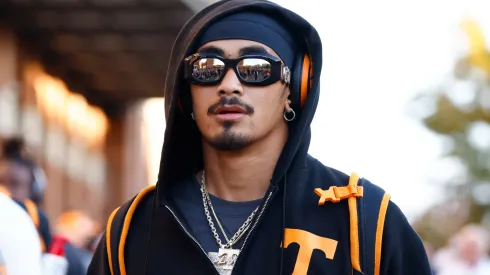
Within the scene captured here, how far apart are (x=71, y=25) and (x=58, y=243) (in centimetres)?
1448

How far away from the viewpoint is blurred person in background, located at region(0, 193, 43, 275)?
4.33 m

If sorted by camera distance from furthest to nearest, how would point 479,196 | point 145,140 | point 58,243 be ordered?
1. point 479,196
2. point 145,140
3. point 58,243

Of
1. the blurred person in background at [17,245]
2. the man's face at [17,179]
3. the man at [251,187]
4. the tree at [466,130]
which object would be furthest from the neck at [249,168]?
the tree at [466,130]

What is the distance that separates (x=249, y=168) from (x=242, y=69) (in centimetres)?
39

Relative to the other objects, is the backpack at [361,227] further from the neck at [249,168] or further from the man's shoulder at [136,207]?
the neck at [249,168]

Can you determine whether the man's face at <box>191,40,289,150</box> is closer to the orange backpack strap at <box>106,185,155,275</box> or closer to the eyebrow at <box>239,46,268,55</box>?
the eyebrow at <box>239,46,268,55</box>

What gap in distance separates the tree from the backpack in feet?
125

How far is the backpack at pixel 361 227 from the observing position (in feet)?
13.3

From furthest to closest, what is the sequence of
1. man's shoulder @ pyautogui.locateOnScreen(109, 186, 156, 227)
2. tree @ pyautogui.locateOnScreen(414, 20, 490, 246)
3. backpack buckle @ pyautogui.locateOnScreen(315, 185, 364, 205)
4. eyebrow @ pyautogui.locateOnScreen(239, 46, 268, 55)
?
tree @ pyautogui.locateOnScreen(414, 20, 490, 246), man's shoulder @ pyautogui.locateOnScreen(109, 186, 156, 227), eyebrow @ pyautogui.locateOnScreen(239, 46, 268, 55), backpack buckle @ pyautogui.locateOnScreen(315, 185, 364, 205)

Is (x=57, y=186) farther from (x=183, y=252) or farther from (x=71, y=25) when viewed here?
(x=183, y=252)

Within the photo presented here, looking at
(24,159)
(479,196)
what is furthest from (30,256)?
(479,196)

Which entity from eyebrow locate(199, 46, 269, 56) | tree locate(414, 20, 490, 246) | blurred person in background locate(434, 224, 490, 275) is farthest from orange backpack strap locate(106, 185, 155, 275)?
tree locate(414, 20, 490, 246)

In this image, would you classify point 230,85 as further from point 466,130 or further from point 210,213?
point 466,130

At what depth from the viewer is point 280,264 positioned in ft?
13.7
